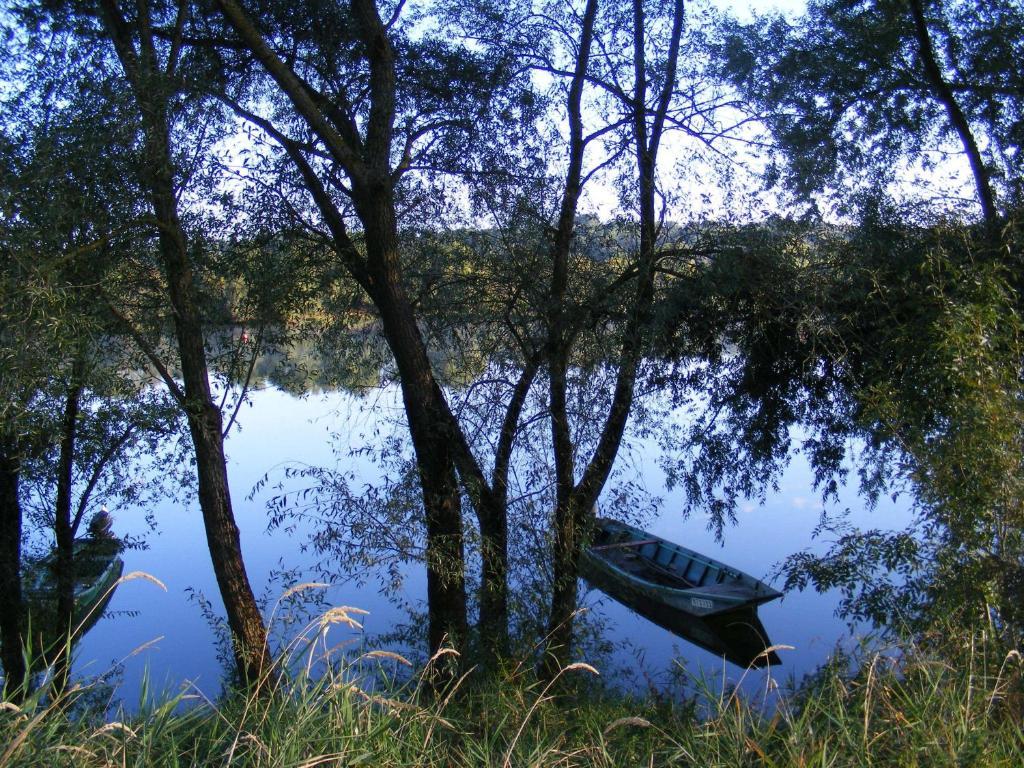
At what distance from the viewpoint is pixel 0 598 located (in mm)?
9016

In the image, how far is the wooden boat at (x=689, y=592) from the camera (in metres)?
11.7

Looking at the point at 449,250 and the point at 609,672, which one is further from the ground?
the point at 449,250

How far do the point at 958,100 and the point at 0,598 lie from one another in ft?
36.6

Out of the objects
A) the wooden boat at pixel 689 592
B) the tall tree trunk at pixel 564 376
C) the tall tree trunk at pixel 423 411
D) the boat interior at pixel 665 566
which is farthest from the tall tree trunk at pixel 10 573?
the boat interior at pixel 665 566

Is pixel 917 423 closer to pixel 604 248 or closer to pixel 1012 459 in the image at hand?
pixel 1012 459

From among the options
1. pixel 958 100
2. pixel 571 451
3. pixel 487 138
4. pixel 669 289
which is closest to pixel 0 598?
pixel 571 451

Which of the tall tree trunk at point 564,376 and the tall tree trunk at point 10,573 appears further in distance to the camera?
the tall tree trunk at point 10,573

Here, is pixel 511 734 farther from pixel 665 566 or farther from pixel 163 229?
pixel 665 566

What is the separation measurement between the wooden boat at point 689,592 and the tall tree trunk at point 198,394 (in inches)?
168

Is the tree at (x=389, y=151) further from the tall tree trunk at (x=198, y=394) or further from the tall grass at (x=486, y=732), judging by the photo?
the tall grass at (x=486, y=732)

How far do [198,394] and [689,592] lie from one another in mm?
6878

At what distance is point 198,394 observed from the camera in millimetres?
7723

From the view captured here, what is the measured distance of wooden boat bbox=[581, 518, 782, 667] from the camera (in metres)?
11.7

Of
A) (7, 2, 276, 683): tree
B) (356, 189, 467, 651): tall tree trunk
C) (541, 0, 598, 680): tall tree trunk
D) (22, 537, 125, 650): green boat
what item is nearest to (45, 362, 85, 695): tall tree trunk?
(22, 537, 125, 650): green boat
